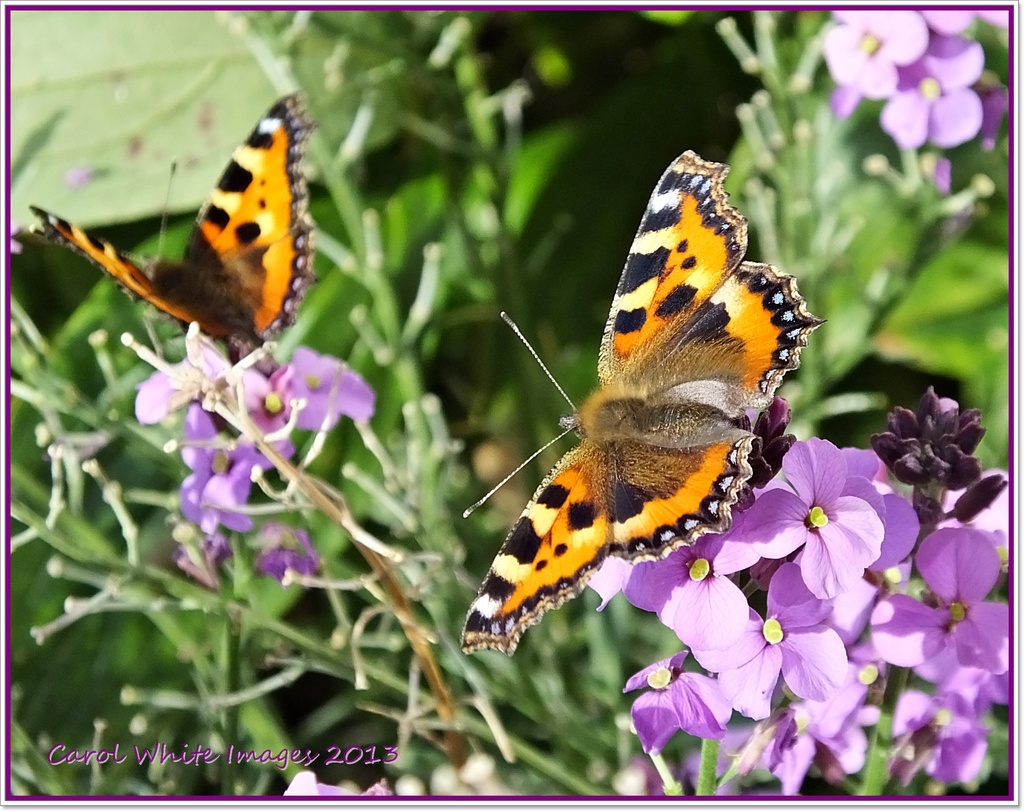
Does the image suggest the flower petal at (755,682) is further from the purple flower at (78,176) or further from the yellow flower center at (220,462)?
the purple flower at (78,176)

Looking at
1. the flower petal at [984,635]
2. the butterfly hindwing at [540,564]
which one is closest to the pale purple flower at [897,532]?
the flower petal at [984,635]

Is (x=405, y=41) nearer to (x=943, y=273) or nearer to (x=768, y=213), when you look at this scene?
(x=768, y=213)

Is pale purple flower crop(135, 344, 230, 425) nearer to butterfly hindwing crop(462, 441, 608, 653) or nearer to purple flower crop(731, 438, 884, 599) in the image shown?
butterfly hindwing crop(462, 441, 608, 653)

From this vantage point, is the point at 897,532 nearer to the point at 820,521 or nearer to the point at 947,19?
the point at 820,521

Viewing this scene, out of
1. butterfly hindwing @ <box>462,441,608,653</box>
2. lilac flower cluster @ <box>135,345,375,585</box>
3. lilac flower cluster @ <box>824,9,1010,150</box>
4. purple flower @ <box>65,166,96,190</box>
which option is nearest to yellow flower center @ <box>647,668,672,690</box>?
butterfly hindwing @ <box>462,441,608,653</box>

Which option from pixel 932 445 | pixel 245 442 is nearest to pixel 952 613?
pixel 932 445
